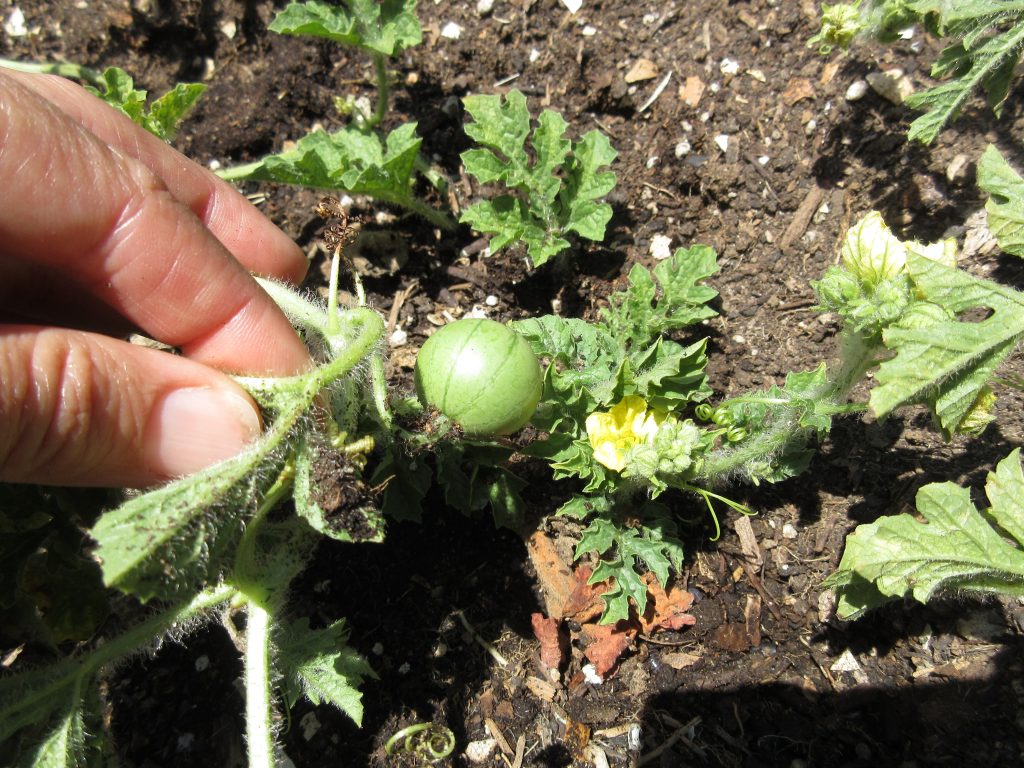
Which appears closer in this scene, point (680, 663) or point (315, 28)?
point (680, 663)

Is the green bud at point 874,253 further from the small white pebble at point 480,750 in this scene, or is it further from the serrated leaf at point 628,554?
the small white pebble at point 480,750

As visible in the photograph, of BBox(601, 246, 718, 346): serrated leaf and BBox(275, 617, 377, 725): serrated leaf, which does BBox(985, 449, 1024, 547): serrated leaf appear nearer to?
BBox(601, 246, 718, 346): serrated leaf

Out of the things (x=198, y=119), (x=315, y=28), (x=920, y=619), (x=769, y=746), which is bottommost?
(x=769, y=746)

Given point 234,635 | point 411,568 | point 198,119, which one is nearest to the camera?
point 234,635

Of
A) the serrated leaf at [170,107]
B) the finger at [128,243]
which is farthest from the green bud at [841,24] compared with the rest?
the serrated leaf at [170,107]

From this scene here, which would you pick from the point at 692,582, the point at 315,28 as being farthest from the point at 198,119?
the point at 692,582

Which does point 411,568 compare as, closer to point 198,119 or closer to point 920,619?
point 920,619

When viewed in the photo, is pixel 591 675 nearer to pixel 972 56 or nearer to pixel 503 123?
pixel 503 123
